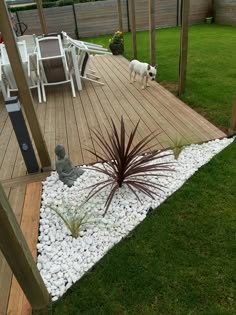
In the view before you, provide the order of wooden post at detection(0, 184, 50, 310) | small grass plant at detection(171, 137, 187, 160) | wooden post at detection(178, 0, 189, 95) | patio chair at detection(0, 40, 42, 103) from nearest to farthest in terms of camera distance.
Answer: wooden post at detection(0, 184, 50, 310)
small grass plant at detection(171, 137, 187, 160)
wooden post at detection(178, 0, 189, 95)
patio chair at detection(0, 40, 42, 103)

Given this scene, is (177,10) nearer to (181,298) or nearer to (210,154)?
(210,154)

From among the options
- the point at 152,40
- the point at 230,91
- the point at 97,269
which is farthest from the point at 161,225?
the point at 152,40

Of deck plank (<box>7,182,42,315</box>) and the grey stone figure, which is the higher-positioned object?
the grey stone figure

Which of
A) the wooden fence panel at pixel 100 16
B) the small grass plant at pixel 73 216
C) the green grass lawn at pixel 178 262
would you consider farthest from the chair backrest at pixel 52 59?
the wooden fence panel at pixel 100 16

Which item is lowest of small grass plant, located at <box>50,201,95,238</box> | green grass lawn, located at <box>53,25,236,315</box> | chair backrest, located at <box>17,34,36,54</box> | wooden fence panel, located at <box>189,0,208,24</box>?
wooden fence panel, located at <box>189,0,208,24</box>

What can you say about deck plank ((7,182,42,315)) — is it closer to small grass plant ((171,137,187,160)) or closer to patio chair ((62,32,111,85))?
small grass plant ((171,137,187,160))

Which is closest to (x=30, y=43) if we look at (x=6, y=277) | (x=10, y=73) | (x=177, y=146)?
(x=10, y=73)

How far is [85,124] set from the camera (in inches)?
157

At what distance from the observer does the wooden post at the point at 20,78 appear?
2314 mm

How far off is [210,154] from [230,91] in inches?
78.1

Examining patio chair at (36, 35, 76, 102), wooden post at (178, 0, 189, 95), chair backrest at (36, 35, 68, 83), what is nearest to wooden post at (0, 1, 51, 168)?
patio chair at (36, 35, 76, 102)

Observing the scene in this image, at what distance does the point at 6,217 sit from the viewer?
51.6 inches

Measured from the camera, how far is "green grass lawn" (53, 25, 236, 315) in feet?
5.65

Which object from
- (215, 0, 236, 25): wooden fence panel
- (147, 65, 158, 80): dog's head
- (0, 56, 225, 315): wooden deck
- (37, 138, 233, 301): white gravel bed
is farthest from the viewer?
(215, 0, 236, 25): wooden fence panel
